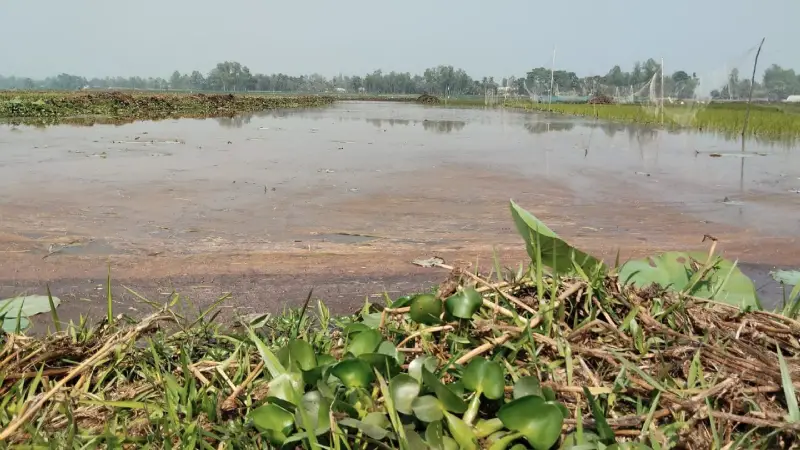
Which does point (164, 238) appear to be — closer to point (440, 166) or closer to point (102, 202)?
point (102, 202)

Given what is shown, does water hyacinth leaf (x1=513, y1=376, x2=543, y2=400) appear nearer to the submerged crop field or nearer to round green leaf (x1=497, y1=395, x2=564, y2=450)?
round green leaf (x1=497, y1=395, x2=564, y2=450)

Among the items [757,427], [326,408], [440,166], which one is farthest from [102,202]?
[757,427]

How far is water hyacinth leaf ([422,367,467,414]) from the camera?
921 mm

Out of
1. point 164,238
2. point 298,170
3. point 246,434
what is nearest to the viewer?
point 246,434

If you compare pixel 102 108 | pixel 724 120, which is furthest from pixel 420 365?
pixel 102 108

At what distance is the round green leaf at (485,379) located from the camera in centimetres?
97

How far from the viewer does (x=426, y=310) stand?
4.00ft

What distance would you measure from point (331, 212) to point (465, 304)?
4010 millimetres

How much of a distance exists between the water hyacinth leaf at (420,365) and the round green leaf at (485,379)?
90 millimetres

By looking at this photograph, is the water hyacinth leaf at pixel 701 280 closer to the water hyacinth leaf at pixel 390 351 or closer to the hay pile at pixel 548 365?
the hay pile at pixel 548 365

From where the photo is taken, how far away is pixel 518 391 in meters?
0.97

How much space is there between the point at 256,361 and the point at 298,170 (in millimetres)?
6555

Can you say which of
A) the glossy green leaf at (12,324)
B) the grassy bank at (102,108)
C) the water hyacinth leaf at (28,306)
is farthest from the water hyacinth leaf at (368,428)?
the grassy bank at (102,108)

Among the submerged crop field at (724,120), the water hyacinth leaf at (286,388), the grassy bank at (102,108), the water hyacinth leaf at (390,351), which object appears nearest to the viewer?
the water hyacinth leaf at (286,388)
